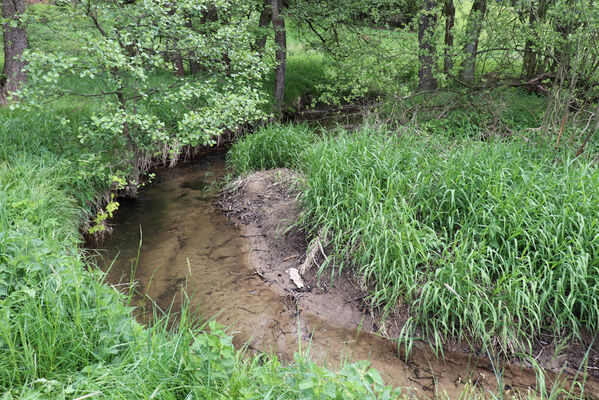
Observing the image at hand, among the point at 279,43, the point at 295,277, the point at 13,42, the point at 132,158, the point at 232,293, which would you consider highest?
the point at 279,43

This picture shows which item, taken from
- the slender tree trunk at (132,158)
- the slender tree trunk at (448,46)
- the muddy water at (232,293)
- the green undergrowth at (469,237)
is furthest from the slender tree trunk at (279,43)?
the green undergrowth at (469,237)

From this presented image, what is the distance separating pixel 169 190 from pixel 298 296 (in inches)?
148

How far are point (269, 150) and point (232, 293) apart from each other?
133 inches

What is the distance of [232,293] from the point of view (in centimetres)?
423

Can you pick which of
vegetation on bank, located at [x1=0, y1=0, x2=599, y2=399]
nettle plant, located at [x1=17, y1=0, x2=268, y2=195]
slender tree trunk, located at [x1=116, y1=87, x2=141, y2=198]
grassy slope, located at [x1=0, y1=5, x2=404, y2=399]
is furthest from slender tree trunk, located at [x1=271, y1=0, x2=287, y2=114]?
grassy slope, located at [x1=0, y1=5, x2=404, y2=399]

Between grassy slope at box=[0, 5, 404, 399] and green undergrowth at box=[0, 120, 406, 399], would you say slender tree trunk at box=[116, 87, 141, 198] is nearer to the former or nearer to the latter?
grassy slope at box=[0, 5, 404, 399]

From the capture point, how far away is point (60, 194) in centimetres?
472

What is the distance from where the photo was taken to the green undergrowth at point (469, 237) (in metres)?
3.40

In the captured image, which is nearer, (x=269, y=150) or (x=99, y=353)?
(x=99, y=353)

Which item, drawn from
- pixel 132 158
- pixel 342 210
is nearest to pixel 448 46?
pixel 342 210

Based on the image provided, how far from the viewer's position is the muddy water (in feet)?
10.6

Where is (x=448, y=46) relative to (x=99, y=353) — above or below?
above

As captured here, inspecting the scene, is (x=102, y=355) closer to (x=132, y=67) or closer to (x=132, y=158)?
(x=132, y=67)

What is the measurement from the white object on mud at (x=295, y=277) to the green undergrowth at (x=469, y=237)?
0.34 m
